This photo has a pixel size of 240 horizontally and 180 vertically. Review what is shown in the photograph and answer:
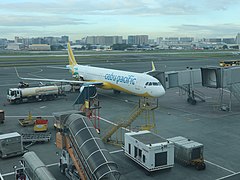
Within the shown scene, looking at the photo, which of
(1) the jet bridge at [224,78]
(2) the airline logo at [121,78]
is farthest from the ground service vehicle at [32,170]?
(1) the jet bridge at [224,78]

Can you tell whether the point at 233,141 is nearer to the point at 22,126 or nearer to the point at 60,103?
the point at 22,126

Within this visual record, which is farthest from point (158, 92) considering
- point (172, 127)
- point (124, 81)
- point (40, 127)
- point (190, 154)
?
point (190, 154)

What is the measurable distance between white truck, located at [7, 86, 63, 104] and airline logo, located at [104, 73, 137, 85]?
9.38 meters

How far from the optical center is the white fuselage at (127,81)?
142 feet

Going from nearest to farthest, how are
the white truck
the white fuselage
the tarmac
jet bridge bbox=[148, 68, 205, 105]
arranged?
the tarmac, the white fuselage, jet bridge bbox=[148, 68, 205, 105], the white truck

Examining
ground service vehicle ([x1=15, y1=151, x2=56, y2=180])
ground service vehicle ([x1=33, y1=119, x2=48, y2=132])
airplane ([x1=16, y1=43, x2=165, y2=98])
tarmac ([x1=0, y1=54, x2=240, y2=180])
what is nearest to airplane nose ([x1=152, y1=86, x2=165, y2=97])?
airplane ([x1=16, y1=43, x2=165, y2=98])

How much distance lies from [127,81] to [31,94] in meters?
16.0

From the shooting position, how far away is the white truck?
1939 inches

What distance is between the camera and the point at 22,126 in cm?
3609

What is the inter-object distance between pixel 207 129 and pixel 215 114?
7897 mm

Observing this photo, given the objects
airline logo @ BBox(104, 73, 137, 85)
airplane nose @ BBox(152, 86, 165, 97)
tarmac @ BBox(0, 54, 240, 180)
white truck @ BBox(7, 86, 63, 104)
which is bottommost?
tarmac @ BBox(0, 54, 240, 180)

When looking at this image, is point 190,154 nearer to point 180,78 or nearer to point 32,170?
point 32,170

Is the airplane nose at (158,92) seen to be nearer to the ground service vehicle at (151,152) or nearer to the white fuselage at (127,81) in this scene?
the white fuselage at (127,81)

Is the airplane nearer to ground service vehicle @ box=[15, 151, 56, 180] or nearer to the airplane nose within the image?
the airplane nose
